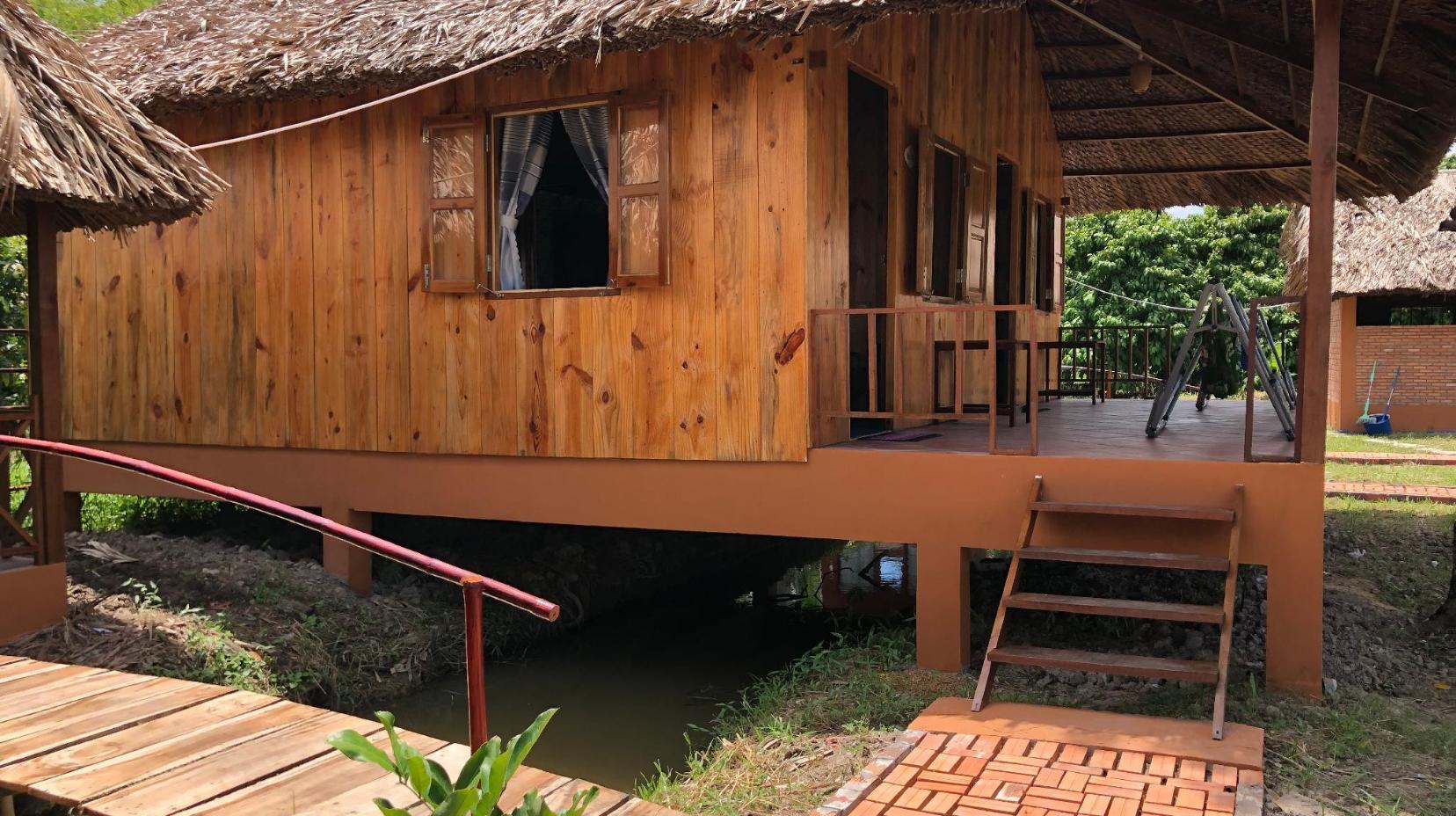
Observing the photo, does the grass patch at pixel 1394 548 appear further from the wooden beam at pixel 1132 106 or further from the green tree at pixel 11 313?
the green tree at pixel 11 313

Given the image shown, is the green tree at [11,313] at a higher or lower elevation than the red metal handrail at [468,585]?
higher

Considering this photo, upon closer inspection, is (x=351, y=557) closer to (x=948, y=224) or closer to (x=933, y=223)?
(x=933, y=223)

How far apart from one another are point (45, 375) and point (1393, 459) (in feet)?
41.6

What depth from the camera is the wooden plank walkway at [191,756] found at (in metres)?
2.96

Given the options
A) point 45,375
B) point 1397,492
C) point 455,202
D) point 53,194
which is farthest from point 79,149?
point 1397,492

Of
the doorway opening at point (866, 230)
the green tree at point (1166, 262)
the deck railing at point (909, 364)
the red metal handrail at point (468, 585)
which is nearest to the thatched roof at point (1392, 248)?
the green tree at point (1166, 262)

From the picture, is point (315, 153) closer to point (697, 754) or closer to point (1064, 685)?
point (697, 754)

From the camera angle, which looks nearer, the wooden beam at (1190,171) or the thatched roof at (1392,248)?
the wooden beam at (1190,171)

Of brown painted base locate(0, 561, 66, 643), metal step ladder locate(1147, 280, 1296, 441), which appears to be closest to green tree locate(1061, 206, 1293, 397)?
metal step ladder locate(1147, 280, 1296, 441)

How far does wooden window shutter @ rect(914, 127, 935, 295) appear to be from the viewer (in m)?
7.12

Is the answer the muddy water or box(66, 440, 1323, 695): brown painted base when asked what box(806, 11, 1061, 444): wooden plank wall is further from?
the muddy water

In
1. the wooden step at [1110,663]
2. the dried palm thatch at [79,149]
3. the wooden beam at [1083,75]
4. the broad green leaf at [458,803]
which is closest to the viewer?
the broad green leaf at [458,803]

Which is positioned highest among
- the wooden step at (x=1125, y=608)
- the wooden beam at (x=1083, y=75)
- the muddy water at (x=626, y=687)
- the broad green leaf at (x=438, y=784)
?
the wooden beam at (x=1083, y=75)

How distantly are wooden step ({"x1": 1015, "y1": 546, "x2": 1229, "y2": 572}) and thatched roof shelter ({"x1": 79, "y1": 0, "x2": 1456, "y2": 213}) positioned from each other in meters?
2.41
